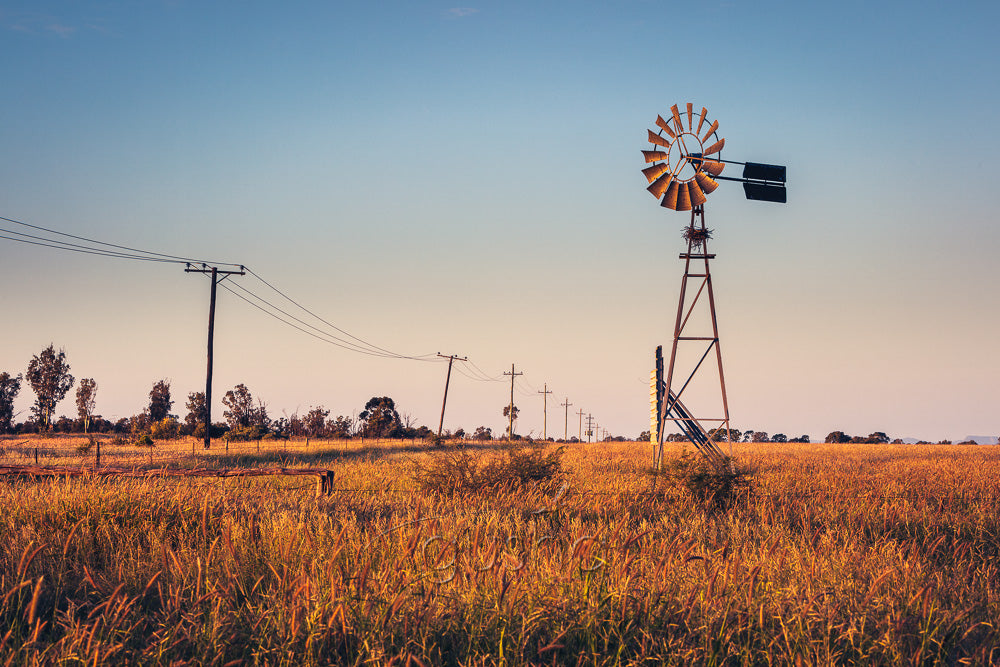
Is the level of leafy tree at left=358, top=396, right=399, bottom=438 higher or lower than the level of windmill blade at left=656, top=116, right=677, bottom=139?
lower

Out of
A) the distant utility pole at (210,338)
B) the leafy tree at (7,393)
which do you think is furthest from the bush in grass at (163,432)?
the leafy tree at (7,393)

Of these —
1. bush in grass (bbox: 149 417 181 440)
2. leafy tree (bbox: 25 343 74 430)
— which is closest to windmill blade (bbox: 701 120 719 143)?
bush in grass (bbox: 149 417 181 440)

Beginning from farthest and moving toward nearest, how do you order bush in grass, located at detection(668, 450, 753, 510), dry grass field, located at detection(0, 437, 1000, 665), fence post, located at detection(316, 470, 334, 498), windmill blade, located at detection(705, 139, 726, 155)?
windmill blade, located at detection(705, 139, 726, 155), bush in grass, located at detection(668, 450, 753, 510), fence post, located at detection(316, 470, 334, 498), dry grass field, located at detection(0, 437, 1000, 665)

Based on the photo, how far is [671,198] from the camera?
17.2 metres

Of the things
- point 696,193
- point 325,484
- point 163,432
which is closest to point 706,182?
point 696,193

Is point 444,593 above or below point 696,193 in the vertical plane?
below

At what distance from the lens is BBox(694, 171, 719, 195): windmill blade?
16.8m

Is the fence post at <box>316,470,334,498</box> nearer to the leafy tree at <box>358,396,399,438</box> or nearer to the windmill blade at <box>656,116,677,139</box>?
the windmill blade at <box>656,116,677,139</box>

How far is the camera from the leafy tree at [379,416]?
80.8m

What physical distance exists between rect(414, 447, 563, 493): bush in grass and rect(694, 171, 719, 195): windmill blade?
8178mm

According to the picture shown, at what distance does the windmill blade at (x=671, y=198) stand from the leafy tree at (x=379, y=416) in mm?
64661

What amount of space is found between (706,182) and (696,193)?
37 cm

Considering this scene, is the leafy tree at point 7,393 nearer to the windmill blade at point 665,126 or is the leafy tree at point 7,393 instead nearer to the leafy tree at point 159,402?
the leafy tree at point 159,402

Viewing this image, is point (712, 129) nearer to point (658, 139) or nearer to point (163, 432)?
point (658, 139)
